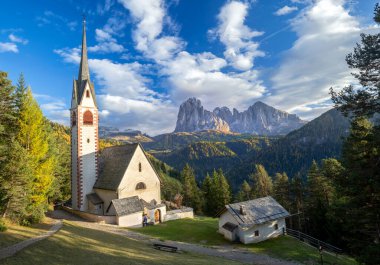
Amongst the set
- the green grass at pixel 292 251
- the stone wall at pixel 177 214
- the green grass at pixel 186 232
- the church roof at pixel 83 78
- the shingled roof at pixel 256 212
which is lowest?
the green grass at pixel 292 251

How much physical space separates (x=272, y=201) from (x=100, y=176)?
27060 mm

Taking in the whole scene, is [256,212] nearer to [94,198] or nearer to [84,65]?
[94,198]

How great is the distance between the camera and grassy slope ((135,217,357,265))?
25.9m

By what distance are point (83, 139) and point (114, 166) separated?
646cm

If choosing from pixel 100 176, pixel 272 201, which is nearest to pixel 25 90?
pixel 100 176

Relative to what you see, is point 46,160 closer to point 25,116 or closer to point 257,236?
point 25,116

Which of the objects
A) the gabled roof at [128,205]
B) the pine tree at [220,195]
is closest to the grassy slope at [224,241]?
the gabled roof at [128,205]

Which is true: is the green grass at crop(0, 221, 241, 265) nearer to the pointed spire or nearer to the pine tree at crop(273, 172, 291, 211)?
the pointed spire

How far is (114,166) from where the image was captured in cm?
4134

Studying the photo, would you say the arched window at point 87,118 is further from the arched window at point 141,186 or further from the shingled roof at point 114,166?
the arched window at point 141,186

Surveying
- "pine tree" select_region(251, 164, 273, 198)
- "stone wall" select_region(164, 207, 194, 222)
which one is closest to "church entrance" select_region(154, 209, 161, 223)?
"stone wall" select_region(164, 207, 194, 222)

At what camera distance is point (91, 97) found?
42469 millimetres

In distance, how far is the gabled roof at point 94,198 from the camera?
129ft

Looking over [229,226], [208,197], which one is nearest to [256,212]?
[229,226]
